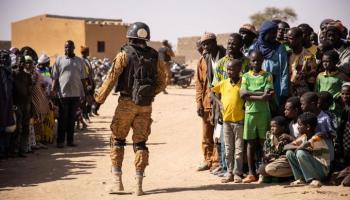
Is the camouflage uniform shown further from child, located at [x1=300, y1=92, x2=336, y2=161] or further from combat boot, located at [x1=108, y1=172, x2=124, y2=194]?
child, located at [x1=300, y1=92, x2=336, y2=161]

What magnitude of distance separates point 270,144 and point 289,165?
1.25 ft

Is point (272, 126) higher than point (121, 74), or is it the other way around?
point (121, 74)

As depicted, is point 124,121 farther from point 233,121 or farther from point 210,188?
point 233,121

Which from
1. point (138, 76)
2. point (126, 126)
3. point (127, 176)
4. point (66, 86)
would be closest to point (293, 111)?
point (138, 76)

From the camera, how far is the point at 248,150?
7.50 meters

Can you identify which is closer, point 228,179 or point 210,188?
point 210,188

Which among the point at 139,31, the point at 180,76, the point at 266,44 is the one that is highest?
the point at 139,31

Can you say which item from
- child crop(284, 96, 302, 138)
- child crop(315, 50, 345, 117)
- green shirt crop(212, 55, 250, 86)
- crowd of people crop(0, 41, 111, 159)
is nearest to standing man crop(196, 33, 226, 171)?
green shirt crop(212, 55, 250, 86)

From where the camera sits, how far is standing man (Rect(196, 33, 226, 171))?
27.2 ft

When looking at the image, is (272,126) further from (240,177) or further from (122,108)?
(122,108)

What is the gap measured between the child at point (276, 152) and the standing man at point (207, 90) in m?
1.16

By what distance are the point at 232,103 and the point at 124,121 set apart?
1.52 meters

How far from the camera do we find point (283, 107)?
7.64 metres

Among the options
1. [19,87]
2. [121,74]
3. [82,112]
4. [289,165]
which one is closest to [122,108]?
[121,74]
